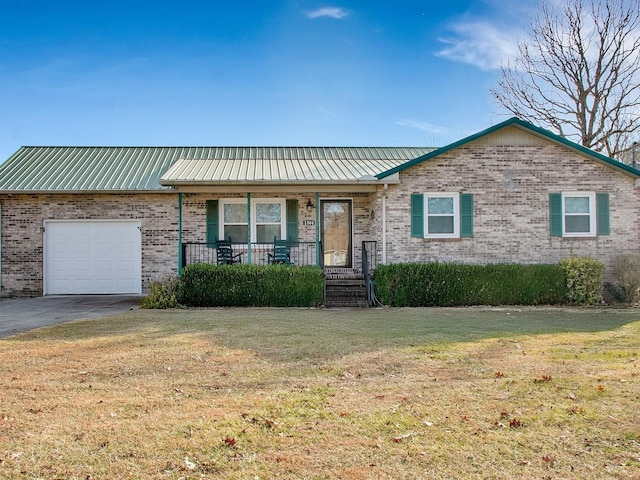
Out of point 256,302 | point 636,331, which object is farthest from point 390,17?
point 636,331

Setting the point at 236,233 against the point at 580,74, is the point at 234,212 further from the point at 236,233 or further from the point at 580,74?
the point at 580,74

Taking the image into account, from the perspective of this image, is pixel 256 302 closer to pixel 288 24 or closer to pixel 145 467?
pixel 288 24

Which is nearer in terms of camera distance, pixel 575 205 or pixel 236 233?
pixel 575 205

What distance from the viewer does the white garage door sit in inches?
609

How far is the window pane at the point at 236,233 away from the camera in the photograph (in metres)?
15.4

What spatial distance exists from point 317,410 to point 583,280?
10805 mm

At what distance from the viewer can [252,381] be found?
221 inches

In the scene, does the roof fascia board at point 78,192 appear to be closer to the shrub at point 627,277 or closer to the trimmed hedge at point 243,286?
the trimmed hedge at point 243,286

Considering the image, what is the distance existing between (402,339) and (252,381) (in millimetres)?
3146

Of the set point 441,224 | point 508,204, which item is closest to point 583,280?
point 508,204

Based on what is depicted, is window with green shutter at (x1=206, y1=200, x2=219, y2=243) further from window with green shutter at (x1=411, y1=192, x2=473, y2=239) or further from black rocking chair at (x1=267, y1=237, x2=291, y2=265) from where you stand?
window with green shutter at (x1=411, y1=192, x2=473, y2=239)

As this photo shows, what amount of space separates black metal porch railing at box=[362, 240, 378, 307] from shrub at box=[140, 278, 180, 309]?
4.77 m

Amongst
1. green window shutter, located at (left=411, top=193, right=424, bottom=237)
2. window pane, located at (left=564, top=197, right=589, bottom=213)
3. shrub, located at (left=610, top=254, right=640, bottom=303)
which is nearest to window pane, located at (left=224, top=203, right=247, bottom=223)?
green window shutter, located at (left=411, top=193, right=424, bottom=237)

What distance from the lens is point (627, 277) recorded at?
13102mm
